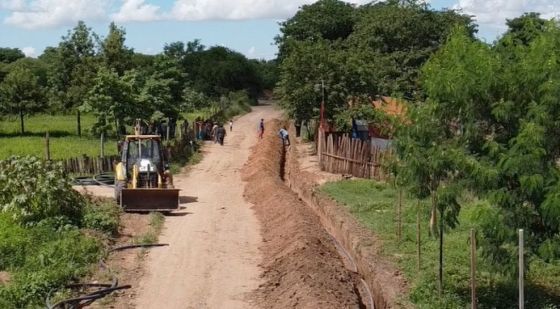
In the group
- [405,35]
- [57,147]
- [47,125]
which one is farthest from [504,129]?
[47,125]

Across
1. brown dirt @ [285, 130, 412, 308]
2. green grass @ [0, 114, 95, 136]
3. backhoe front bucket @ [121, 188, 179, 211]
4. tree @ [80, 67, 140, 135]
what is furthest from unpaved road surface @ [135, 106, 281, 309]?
green grass @ [0, 114, 95, 136]

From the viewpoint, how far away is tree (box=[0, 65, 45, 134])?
50125 mm

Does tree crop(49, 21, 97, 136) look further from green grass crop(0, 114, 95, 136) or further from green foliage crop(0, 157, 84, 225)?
green foliage crop(0, 157, 84, 225)

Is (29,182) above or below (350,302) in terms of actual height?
above

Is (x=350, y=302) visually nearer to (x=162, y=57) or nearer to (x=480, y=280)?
(x=480, y=280)

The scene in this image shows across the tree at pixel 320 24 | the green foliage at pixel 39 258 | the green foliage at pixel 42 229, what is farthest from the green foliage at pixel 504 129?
the tree at pixel 320 24

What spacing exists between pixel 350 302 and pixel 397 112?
145 inches

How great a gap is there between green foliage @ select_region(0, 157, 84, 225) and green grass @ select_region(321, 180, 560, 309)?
810cm

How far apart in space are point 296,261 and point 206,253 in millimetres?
2950

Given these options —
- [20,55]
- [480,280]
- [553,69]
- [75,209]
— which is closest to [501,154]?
[553,69]

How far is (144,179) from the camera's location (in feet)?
79.3

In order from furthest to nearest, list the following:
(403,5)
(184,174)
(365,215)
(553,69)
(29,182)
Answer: (403,5)
(184,174)
(365,215)
(29,182)
(553,69)

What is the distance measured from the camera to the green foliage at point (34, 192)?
63.4 ft

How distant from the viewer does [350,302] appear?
14352 mm
